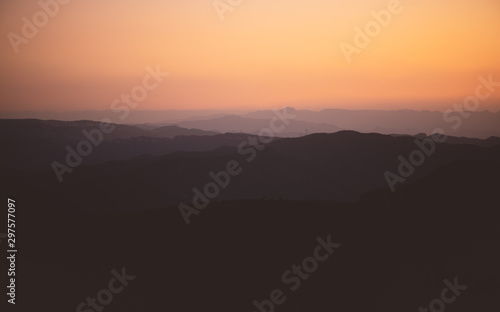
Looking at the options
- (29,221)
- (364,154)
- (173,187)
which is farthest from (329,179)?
(29,221)

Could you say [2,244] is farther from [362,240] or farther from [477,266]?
[477,266]
